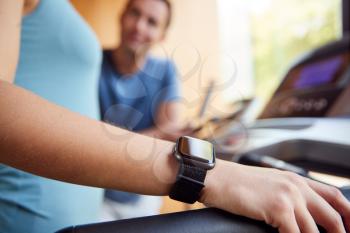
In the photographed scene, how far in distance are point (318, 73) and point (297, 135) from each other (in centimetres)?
42

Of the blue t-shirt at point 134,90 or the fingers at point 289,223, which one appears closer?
the fingers at point 289,223

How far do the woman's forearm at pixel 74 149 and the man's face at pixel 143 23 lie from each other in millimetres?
995

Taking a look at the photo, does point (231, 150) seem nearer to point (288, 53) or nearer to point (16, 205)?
point (16, 205)

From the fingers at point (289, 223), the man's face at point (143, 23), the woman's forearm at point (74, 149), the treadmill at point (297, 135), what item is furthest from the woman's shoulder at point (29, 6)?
the man's face at point (143, 23)

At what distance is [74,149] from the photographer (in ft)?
1.08

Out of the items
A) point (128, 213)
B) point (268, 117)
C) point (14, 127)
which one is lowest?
point (128, 213)

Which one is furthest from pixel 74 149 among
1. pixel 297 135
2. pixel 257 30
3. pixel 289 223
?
pixel 257 30

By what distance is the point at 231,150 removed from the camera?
0.86m

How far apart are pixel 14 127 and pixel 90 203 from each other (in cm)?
33

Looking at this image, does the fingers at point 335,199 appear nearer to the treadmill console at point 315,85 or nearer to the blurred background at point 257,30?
the treadmill console at point 315,85

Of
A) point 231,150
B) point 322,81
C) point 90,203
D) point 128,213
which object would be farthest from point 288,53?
point 90,203

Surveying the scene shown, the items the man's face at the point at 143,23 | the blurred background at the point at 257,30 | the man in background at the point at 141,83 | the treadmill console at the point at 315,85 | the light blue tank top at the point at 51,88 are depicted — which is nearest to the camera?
the light blue tank top at the point at 51,88

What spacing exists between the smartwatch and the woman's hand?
0.01m

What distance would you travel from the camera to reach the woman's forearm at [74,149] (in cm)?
32
